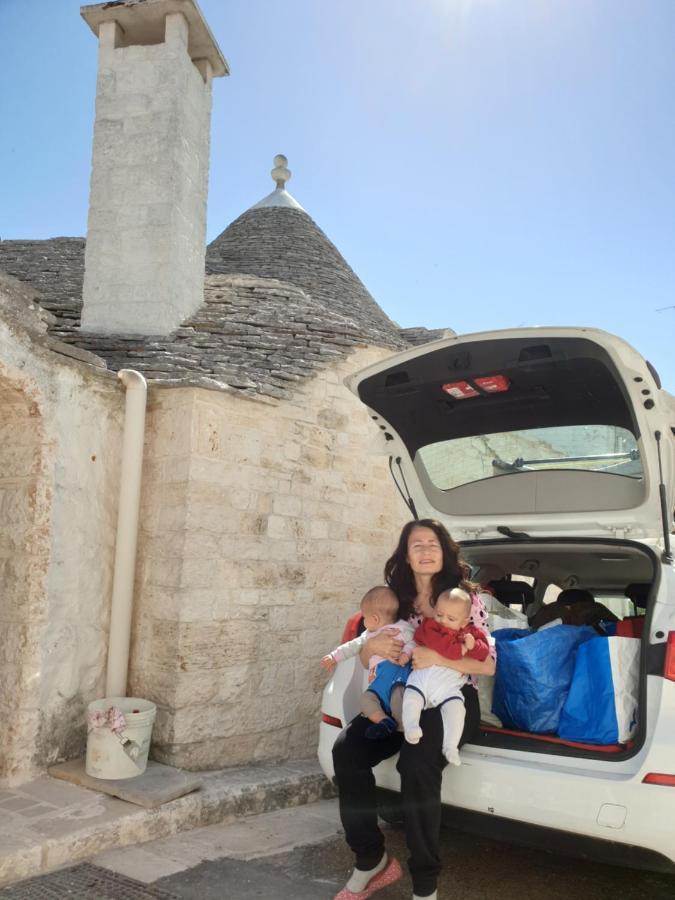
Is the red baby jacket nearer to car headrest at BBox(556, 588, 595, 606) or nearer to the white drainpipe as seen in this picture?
car headrest at BBox(556, 588, 595, 606)

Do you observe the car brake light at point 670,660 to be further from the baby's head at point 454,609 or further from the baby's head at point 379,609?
the baby's head at point 379,609

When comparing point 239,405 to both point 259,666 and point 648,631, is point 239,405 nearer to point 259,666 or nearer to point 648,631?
point 259,666

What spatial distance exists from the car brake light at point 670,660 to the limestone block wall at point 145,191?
5.28 m

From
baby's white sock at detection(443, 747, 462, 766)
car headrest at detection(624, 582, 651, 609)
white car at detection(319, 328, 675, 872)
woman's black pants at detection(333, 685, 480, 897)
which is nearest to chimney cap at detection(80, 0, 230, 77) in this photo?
white car at detection(319, 328, 675, 872)

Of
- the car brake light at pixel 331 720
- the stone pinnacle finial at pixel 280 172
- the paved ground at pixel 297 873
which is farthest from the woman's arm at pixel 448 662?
the stone pinnacle finial at pixel 280 172

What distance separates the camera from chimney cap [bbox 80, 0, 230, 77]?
7.68 metres

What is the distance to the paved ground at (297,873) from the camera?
3230 mm

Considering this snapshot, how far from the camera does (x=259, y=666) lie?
511cm

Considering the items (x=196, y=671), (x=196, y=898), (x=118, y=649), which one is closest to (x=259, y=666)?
(x=196, y=671)

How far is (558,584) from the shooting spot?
204 inches

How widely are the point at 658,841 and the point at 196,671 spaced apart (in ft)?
9.50

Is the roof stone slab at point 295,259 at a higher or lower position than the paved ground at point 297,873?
higher

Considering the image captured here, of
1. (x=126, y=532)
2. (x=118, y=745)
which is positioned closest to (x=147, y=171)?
(x=126, y=532)

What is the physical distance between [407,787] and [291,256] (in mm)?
8987
